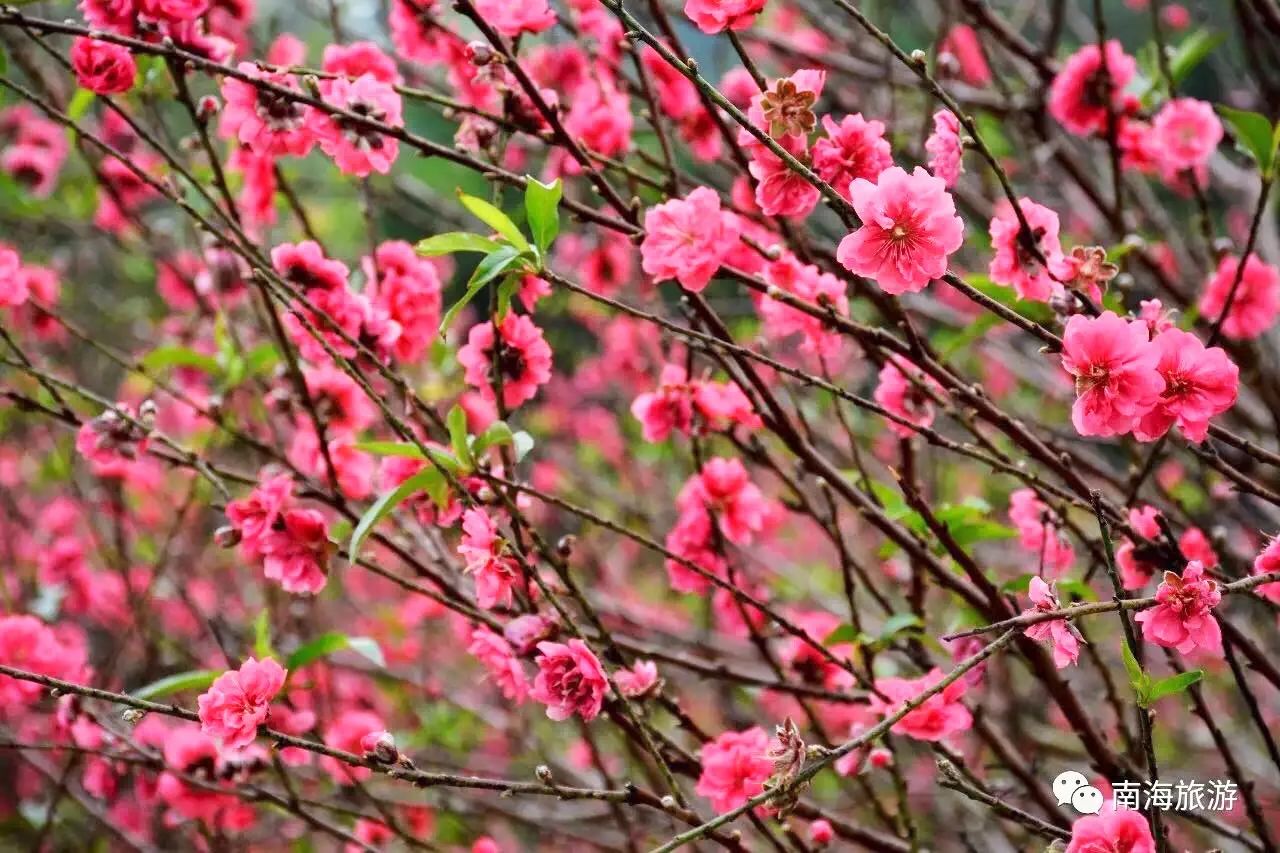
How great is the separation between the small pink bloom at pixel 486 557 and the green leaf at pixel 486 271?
25 centimetres

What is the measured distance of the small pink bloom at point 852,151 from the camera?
1310 mm

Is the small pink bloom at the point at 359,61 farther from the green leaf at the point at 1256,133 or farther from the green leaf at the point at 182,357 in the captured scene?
the green leaf at the point at 1256,133

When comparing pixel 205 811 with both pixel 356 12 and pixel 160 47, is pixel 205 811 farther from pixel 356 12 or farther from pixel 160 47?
pixel 356 12

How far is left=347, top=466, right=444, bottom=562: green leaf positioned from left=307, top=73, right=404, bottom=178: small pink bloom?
44cm

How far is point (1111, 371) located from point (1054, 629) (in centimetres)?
28

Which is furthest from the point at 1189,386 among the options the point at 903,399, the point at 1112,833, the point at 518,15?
the point at 518,15

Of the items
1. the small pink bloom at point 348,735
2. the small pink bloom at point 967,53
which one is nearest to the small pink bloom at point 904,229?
the small pink bloom at point 348,735

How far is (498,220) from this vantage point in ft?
4.52

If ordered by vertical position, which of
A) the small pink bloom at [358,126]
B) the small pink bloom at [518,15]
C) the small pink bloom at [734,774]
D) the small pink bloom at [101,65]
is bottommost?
the small pink bloom at [734,774]

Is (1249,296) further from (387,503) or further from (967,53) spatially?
(967,53)

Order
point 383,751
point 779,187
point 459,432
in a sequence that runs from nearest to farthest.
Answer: point 383,751 → point 779,187 → point 459,432

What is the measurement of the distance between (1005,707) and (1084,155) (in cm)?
155

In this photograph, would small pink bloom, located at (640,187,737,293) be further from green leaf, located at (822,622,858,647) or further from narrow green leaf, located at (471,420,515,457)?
green leaf, located at (822,622,858,647)

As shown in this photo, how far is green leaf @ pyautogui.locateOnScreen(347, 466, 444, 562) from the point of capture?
1301 millimetres
